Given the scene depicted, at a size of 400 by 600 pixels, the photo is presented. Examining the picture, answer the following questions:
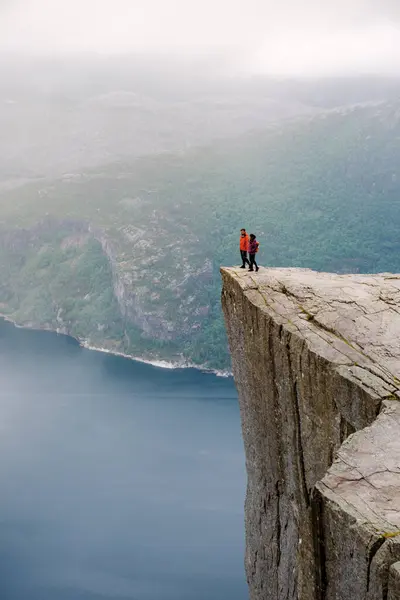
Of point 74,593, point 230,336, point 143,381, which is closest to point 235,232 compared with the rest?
point 143,381

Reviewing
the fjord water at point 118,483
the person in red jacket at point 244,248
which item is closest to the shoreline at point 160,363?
the fjord water at point 118,483

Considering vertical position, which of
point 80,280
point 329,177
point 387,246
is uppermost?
point 329,177

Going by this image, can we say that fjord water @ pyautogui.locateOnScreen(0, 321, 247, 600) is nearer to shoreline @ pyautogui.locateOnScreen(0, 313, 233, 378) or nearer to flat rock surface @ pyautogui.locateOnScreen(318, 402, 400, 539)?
shoreline @ pyautogui.locateOnScreen(0, 313, 233, 378)

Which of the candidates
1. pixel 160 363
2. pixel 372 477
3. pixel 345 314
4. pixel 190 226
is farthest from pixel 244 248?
pixel 190 226

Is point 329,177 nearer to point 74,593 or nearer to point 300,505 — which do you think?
point 74,593

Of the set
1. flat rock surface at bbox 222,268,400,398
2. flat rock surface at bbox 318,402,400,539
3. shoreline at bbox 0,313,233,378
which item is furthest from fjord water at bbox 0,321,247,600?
flat rock surface at bbox 318,402,400,539

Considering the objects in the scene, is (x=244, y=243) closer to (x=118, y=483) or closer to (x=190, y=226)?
(x=118, y=483)
